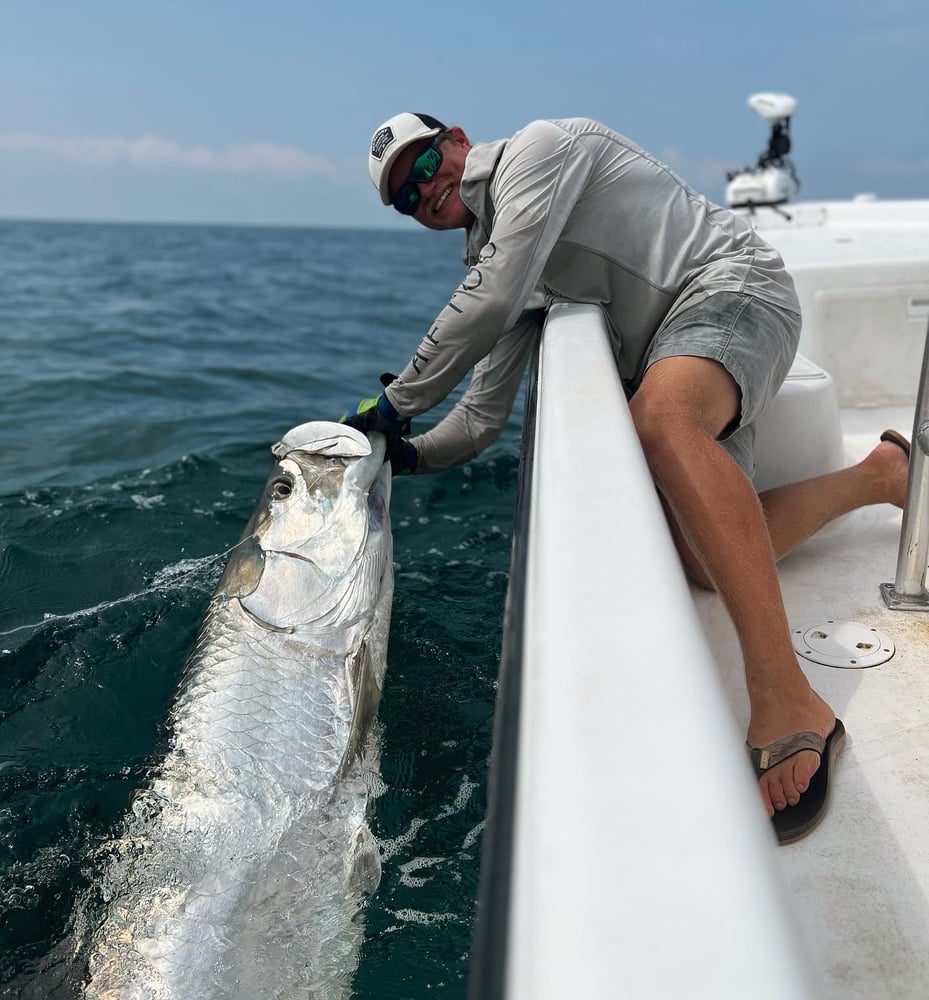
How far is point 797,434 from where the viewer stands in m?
2.90

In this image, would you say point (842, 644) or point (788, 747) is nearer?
point (788, 747)

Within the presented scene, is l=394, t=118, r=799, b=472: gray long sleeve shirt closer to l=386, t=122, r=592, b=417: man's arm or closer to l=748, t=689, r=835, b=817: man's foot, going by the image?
l=386, t=122, r=592, b=417: man's arm

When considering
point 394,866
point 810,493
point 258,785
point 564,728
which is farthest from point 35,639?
point 564,728

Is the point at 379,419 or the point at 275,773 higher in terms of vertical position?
the point at 379,419

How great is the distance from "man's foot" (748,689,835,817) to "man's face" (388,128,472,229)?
5.60ft

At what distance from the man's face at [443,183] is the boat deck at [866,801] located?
1357 millimetres

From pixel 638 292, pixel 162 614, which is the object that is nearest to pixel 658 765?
pixel 638 292

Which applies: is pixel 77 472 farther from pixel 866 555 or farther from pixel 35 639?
pixel 866 555

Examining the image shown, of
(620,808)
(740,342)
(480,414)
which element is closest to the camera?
(620,808)

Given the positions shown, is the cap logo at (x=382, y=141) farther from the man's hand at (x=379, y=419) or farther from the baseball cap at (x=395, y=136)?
the man's hand at (x=379, y=419)

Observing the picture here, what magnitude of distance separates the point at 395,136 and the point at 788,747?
6.32 feet

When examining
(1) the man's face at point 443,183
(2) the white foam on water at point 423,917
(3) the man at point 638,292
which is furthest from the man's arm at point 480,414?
(2) the white foam on water at point 423,917

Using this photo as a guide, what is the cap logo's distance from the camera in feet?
8.27

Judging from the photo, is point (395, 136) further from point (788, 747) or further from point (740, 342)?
point (788, 747)
